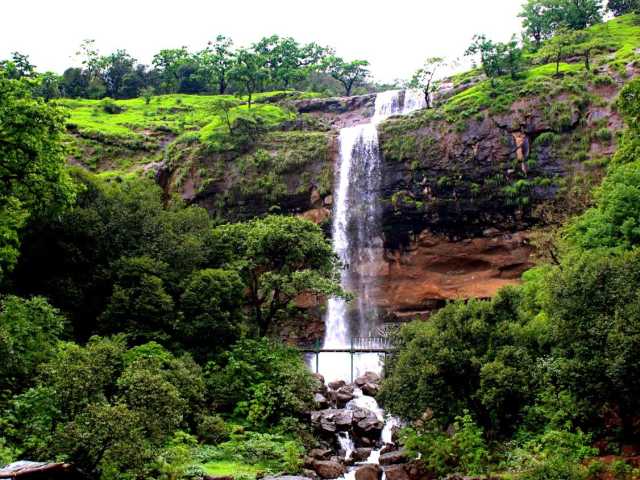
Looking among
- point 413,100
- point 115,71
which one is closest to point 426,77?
point 413,100

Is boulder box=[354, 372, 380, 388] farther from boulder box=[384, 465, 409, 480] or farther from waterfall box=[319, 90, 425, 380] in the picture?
boulder box=[384, 465, 409, 480]

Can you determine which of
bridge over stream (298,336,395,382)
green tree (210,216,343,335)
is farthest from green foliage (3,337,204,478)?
bridge over stream (298,336,395,382)

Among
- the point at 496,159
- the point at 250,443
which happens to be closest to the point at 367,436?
the point at 250,443

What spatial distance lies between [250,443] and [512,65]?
39117 millimetres

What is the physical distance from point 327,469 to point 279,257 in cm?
1049

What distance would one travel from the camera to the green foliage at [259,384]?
2339cm

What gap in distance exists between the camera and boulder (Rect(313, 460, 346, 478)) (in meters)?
21.0

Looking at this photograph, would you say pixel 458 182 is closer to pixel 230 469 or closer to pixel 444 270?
pixel 444 270

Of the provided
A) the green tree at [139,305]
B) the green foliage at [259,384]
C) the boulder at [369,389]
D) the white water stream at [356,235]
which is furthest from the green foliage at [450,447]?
the white water stream at [356,235]

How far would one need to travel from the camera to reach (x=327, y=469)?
21109 millimetres

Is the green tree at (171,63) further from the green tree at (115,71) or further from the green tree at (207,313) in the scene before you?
the green tree at (207,313)

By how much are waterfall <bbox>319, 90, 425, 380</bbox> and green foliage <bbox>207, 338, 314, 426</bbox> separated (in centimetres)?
1478

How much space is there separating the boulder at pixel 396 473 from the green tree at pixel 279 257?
8.41m

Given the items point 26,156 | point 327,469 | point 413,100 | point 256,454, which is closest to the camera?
point 26,156
